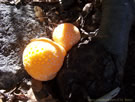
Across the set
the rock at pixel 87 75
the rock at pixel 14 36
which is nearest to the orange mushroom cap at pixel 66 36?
the rock at pixel 87 75

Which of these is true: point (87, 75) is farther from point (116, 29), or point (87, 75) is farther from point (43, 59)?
point (116, 29)

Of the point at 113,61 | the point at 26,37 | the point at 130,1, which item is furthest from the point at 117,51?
the point at 26,37

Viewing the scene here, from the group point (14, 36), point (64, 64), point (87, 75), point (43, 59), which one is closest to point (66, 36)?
point (64, 64)

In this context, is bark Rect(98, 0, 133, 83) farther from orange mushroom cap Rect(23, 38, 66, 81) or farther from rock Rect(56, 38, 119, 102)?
orange mushroom cap Rect(23, 38, 66, 81)

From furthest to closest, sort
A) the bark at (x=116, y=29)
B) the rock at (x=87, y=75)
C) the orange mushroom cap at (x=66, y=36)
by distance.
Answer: the orange mushroom cap at (x=66, y=36)
the bark at (x=116, y=29)
the rock at (x=87, y=75)

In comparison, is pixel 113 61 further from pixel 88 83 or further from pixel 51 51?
pixel 51 51

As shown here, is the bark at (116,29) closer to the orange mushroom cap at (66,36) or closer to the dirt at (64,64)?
the dirt at (64,64)
